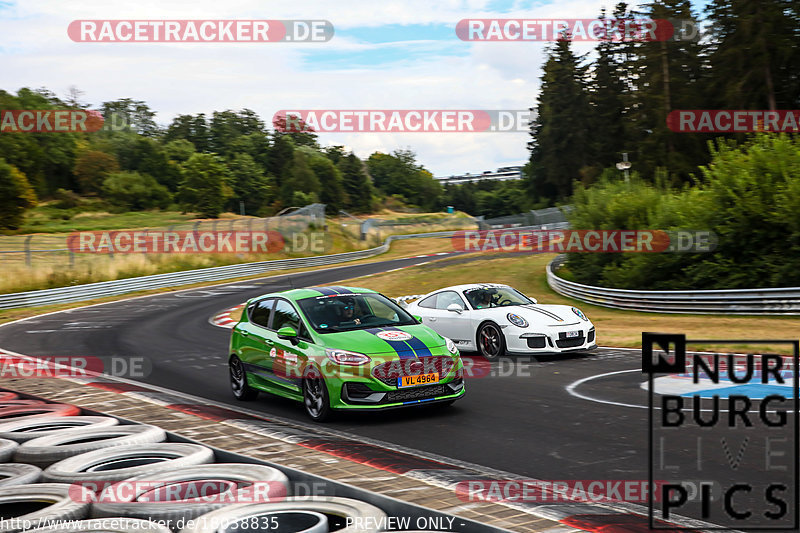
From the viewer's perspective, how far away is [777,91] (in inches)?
1927

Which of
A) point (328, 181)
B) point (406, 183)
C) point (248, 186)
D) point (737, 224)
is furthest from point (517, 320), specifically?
point (406, 183)

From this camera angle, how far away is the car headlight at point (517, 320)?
1347cm

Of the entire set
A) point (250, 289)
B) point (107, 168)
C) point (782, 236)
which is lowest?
point (250, 289)

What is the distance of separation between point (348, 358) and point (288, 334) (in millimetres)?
978

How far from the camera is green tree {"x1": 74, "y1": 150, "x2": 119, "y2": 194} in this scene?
101000 mm

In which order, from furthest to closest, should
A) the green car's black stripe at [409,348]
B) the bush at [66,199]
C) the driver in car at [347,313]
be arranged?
the bush at [66,199] < the driver in car at [347,313] < the green car's black stripe at [409,348]

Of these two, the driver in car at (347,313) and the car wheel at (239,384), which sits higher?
the driver in car at (347,313)

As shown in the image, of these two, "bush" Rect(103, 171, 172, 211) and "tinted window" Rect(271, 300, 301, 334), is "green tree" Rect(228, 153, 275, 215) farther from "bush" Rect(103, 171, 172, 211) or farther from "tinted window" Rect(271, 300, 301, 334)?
"tinted window" Rect(271, 300, 301, 334)

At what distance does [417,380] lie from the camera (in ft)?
29.4

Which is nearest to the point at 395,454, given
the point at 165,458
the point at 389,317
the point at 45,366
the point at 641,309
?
the point at 165,458

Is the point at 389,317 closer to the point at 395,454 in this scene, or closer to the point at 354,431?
the point at 354,431

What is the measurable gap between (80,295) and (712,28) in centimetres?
4667

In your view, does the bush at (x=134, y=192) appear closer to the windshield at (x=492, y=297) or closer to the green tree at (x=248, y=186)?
the green tree at (x=248, y=186)
